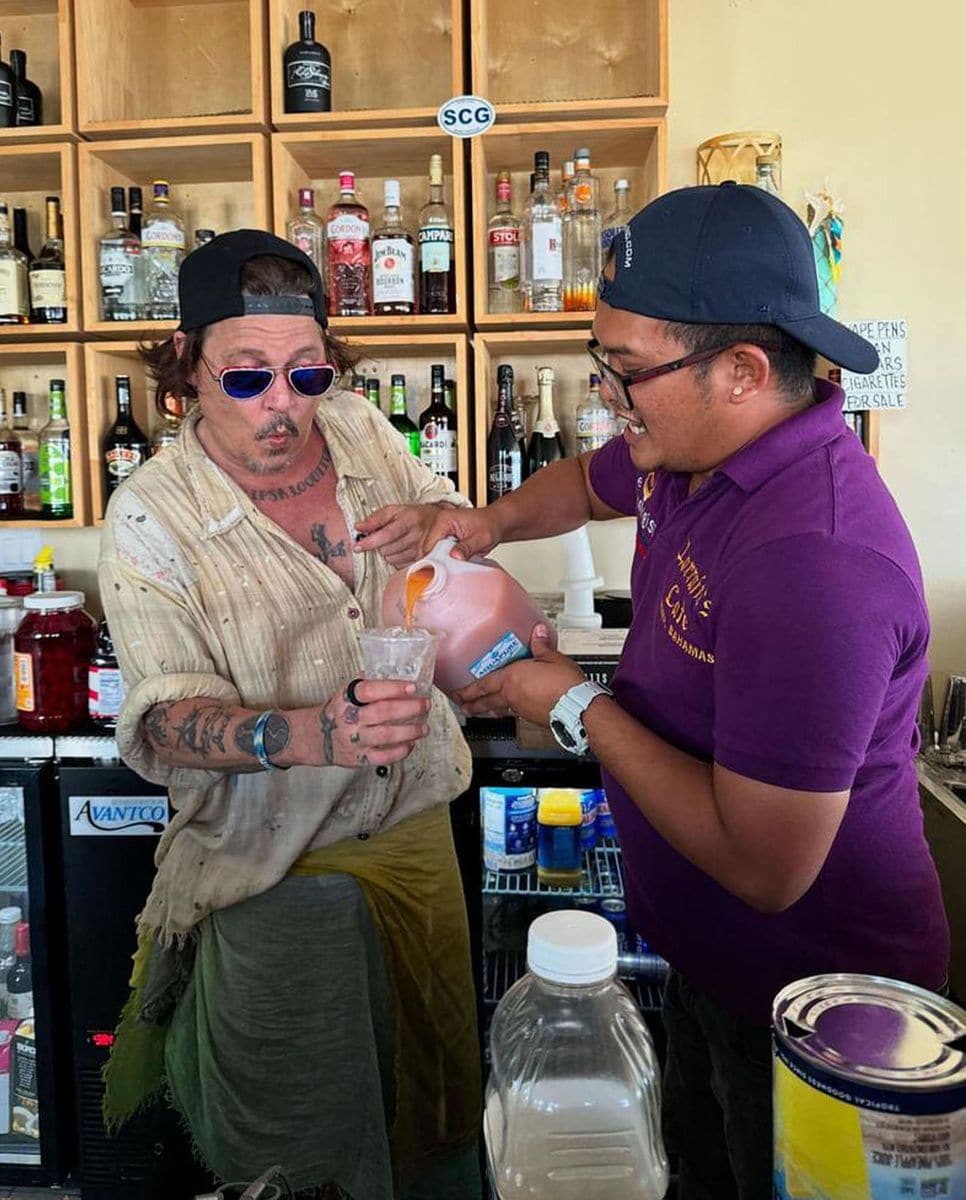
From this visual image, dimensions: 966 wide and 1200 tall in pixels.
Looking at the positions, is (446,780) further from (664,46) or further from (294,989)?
(664,46)

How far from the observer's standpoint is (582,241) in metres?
2.42

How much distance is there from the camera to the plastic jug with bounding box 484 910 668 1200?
784 millimetres

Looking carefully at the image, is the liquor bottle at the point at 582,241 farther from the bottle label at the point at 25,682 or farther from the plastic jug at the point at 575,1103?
the plastic jug at the point at 575,1103

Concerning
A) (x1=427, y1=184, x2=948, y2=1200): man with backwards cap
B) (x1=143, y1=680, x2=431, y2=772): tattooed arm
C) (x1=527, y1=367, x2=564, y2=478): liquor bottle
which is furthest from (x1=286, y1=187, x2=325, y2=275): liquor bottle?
(x1=427, y1=184, x2=948, y2=1200): man with backwards cap

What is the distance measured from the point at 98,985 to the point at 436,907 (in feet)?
3.10

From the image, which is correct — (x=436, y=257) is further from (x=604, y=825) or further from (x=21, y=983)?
(x=21, y=983)

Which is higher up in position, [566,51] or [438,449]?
[566,51]

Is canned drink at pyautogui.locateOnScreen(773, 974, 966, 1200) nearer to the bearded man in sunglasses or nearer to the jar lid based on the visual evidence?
the bearded man in sunglasses

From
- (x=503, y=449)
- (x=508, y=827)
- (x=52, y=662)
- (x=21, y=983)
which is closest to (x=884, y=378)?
(x=503, y=449)

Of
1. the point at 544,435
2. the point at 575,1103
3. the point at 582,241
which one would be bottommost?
the point at 575,1103

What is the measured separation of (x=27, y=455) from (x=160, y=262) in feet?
2.11

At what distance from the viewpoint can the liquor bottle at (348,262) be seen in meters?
2.33

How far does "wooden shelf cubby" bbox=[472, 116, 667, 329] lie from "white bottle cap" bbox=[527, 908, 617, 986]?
176 centimetres

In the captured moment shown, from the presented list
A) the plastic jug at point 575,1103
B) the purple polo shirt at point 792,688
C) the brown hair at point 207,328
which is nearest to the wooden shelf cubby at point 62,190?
the brown hair at point 207,328
